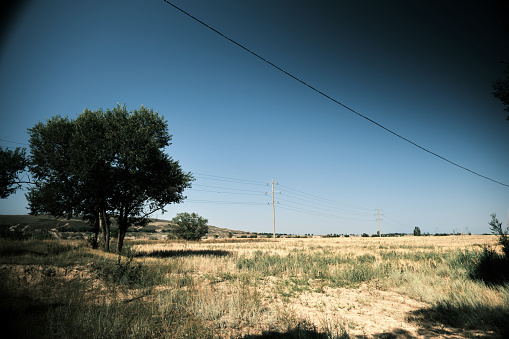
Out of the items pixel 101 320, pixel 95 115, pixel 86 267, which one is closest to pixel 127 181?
pixel 95 115

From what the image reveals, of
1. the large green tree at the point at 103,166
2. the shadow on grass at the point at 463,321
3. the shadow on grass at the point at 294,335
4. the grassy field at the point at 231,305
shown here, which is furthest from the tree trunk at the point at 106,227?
the shadow on grass at the point at 463,321

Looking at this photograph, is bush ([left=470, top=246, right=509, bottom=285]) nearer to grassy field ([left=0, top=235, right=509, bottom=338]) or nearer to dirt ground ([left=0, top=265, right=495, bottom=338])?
grassy field ([left=0, top=235, right=509, bottom=338])

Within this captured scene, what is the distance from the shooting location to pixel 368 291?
408 inches

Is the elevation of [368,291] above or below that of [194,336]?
below

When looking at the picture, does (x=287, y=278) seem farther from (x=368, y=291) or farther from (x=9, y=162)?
(x=9, y=162)

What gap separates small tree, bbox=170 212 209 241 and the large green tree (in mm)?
36568

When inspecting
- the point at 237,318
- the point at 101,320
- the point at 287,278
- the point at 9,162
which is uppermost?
the point at 9,162

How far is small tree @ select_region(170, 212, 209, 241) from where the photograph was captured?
55534mm

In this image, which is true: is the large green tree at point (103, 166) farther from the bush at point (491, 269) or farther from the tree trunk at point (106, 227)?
the bush at point (491, 269)

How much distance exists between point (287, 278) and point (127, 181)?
15114 mm

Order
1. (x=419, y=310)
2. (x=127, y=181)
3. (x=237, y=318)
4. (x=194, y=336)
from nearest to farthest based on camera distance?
(x=194, y=336), (x=237, y=318), (x=419, y=310), (x=127, y=181)

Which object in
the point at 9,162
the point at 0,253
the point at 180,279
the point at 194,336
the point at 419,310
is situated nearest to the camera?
the point at 194,336

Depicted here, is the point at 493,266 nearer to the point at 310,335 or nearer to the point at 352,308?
the point at 352,308

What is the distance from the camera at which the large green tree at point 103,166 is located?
55.5 ft
